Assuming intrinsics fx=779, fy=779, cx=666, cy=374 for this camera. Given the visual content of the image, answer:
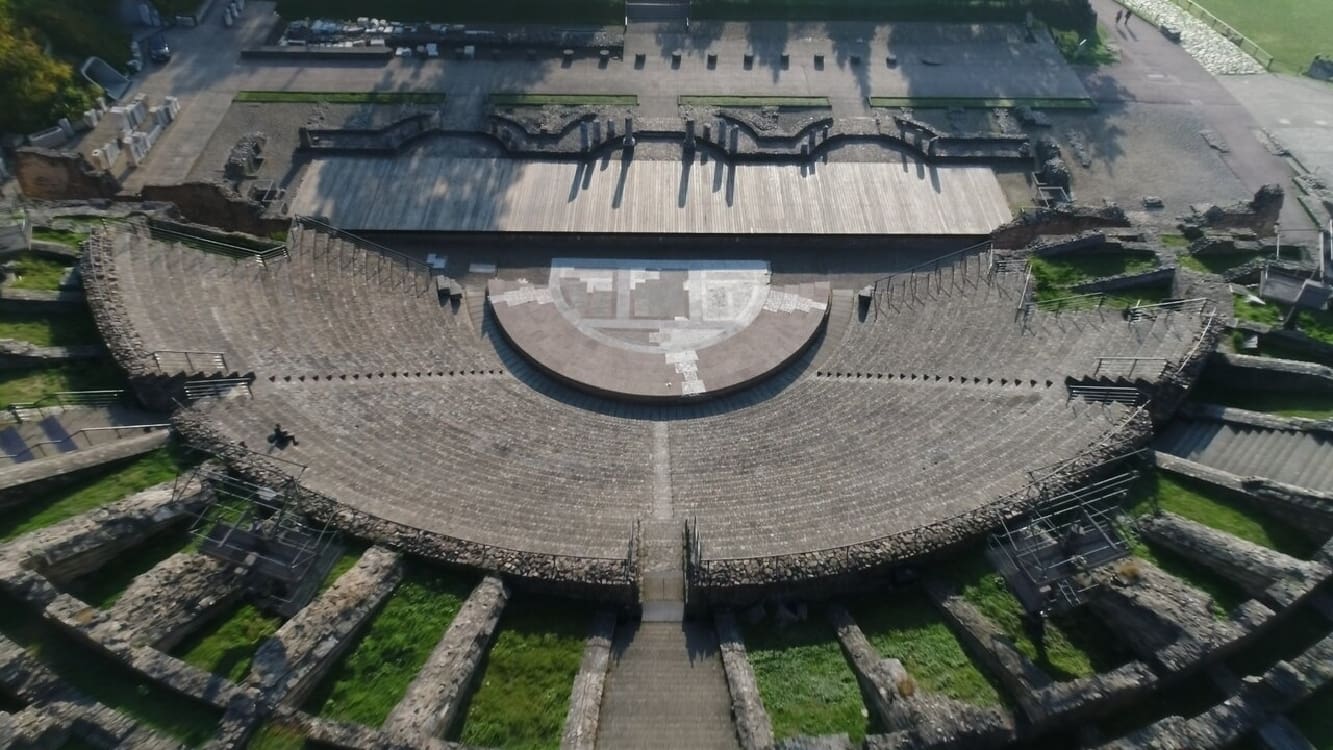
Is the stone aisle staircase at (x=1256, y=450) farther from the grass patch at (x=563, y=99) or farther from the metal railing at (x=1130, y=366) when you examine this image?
the grass patch at (x=563, y=99)

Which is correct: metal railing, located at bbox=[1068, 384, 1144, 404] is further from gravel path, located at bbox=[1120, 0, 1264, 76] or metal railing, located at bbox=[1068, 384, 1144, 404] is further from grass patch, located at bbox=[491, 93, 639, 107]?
gravel path, located at bbox=[1120, 0, 1264, 76]

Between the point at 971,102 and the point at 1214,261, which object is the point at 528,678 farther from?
the point at 971,102

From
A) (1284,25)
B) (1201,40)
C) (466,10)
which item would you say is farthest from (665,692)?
(1284,25)

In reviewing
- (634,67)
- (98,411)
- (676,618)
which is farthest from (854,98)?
(98,411)

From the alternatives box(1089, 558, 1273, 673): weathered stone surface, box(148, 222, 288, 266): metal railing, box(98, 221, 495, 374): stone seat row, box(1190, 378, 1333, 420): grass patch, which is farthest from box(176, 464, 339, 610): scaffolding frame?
box(1190, 378, 1333, 420): grass patch

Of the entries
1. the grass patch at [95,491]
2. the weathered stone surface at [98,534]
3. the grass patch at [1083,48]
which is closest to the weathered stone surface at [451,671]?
the weathered stone surface at [98,534]

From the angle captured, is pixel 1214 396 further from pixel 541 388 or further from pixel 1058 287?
pixel 541 388
